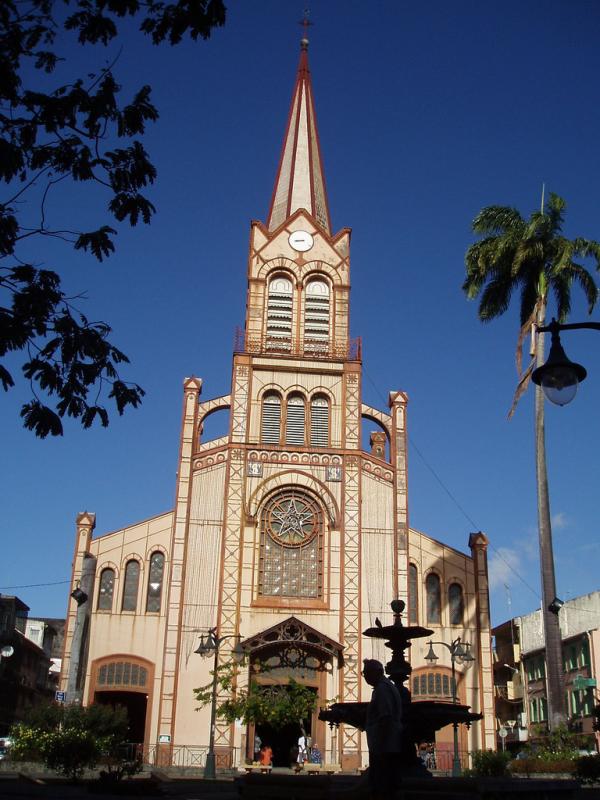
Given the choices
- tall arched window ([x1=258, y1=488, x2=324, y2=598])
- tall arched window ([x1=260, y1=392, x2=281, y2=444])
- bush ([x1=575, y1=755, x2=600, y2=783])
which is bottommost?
bush ([x1=575, y1=755, x2=600, y2=783])

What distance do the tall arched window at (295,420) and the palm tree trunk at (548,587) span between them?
35.3ft

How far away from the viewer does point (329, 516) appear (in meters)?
38.4

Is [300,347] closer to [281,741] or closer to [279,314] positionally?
[279,314]

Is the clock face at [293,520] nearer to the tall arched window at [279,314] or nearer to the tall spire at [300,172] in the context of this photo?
the tall arched window at [279,314]

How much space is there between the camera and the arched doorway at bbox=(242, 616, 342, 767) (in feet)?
116

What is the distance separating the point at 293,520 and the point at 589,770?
18.4m

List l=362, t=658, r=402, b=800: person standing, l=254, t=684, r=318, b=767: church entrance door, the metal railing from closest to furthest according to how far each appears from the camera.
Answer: l=362, t=658, r=402, b=800: person standing
the metal railing
l=254, t=684, r=318, b=767: church entrance door

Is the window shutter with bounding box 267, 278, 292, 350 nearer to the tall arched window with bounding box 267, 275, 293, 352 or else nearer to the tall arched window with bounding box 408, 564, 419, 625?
the tall arched window with bounding box 267, 275, 293, 352

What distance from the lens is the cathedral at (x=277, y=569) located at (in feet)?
117

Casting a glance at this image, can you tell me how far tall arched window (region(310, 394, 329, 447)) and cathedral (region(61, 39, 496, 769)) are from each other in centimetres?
7

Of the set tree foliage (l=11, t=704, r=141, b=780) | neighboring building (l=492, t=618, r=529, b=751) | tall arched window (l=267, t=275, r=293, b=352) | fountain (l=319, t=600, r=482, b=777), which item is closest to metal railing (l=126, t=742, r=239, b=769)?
tree foliage (l=11, t=704, r=141, b=780)

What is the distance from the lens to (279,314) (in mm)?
42469

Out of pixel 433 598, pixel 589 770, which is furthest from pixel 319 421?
pixel 589 770

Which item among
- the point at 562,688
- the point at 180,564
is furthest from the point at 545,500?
the point at 180,564
